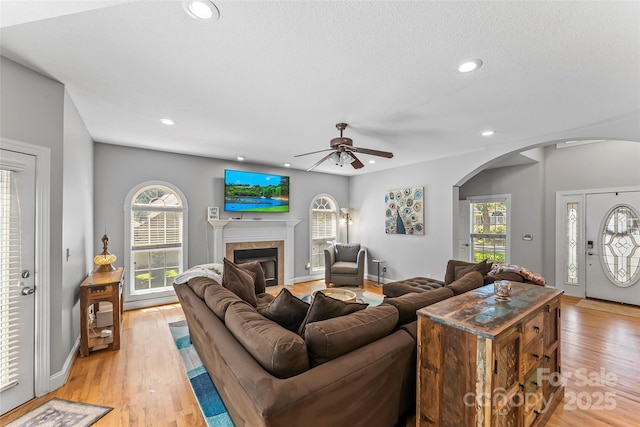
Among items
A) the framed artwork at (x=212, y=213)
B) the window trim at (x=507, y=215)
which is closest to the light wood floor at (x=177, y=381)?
the framed artwork at (x=212, y=213)

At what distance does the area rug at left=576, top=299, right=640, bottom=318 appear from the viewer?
13.4 feet

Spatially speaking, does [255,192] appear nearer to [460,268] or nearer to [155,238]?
[155,238]

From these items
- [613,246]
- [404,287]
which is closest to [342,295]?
[404,287]

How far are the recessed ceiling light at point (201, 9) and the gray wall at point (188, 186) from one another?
3630 millimetres

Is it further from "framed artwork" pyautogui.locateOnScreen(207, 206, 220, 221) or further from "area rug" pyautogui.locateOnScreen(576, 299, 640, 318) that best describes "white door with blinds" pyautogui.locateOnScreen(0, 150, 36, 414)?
"area rug" pyautogui.locateOnScreen(576, 299, 640, 318)

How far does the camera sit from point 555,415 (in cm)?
200

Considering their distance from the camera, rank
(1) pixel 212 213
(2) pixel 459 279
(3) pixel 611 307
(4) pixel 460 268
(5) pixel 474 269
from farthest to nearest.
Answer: (1) pixel 212 213 < (3) pixel 611 307 < (4) pixel 460 268 < (5) pixel 474 269 < (2) pixel 459 279

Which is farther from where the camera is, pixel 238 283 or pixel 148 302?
pixel 148 302

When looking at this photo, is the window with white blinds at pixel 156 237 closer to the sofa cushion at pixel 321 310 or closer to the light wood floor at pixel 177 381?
the light wood floor at pixel 177 381

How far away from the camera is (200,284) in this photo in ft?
8.43

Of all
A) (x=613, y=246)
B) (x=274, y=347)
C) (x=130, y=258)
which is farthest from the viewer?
(x=613, y=246)

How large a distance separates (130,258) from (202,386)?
2962 mm

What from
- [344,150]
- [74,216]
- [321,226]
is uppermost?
[344,150]

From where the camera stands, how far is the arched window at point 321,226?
6383 mm
